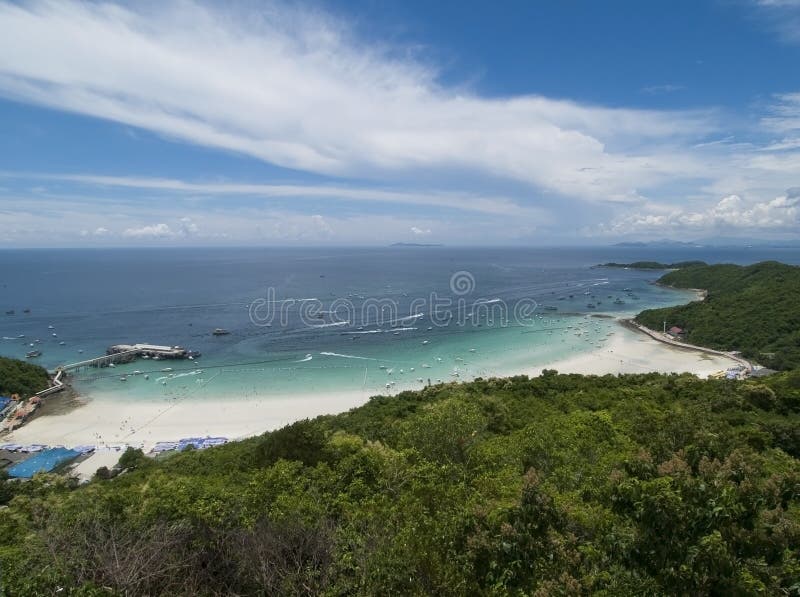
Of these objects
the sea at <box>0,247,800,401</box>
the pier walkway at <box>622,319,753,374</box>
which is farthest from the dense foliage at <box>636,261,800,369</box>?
the sea at <box>0,247,800,401</box>

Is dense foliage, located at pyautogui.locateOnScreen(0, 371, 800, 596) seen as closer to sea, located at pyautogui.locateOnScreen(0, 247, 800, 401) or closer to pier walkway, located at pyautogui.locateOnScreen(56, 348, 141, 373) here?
sea, located at pyautogui.locateOnScreen(0, 247, 800, 401)

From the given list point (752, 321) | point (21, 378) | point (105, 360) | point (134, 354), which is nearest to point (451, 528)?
point (21, 378)

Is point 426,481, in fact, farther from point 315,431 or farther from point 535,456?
point 315,431

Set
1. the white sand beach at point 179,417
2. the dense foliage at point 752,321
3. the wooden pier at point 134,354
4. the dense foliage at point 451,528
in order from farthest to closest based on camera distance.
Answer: the wooden pier at point 134,354 → the dense foliage at point 752,321 → the white sand beach at point 179,417 → the dense foliage at point 451,528

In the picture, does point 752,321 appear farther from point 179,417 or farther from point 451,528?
point 179,417

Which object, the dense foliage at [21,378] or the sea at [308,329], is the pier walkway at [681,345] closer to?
the sea at [308,329]

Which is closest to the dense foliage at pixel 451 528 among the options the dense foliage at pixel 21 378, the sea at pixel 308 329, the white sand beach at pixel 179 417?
the white sand beach at pixel 179 417
